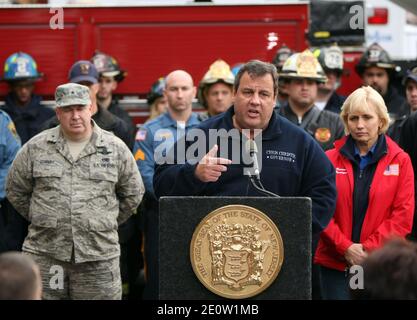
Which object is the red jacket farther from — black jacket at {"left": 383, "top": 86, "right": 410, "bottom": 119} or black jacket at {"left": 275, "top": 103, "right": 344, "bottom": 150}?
black jacket at {"left": 383, "top": 86, "right": 410, "bottom": 119}

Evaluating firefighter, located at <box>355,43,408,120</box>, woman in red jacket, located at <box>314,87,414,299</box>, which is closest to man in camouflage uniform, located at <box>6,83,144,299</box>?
woman in red jacket, located at <box>314,87,414,299</box>

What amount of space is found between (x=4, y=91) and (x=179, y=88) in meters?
2.31

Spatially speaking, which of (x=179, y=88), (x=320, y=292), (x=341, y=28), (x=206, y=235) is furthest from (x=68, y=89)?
(x=341, y=28)

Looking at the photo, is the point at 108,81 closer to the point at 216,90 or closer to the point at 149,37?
the point at 149,37

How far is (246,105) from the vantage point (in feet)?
20.1

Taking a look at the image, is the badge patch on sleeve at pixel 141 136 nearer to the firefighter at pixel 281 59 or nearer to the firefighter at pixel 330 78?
the firefighter at pixel 281 59

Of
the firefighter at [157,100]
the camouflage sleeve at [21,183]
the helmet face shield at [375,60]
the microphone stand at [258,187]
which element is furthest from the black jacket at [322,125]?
the microphone stand at [258,187]

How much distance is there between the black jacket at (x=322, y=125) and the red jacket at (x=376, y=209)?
3.51 ft

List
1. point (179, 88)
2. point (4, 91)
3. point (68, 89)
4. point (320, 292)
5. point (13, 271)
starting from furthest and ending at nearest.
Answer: point (4, 91) < point (179, 88) < point (68, 89) < point (320, 292) < point (13, 271)

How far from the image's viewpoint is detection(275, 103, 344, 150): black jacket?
27.9 ft

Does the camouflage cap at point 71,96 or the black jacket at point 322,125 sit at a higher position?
the camouflage cap at point 71,96

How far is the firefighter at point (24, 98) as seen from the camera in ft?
33.8
